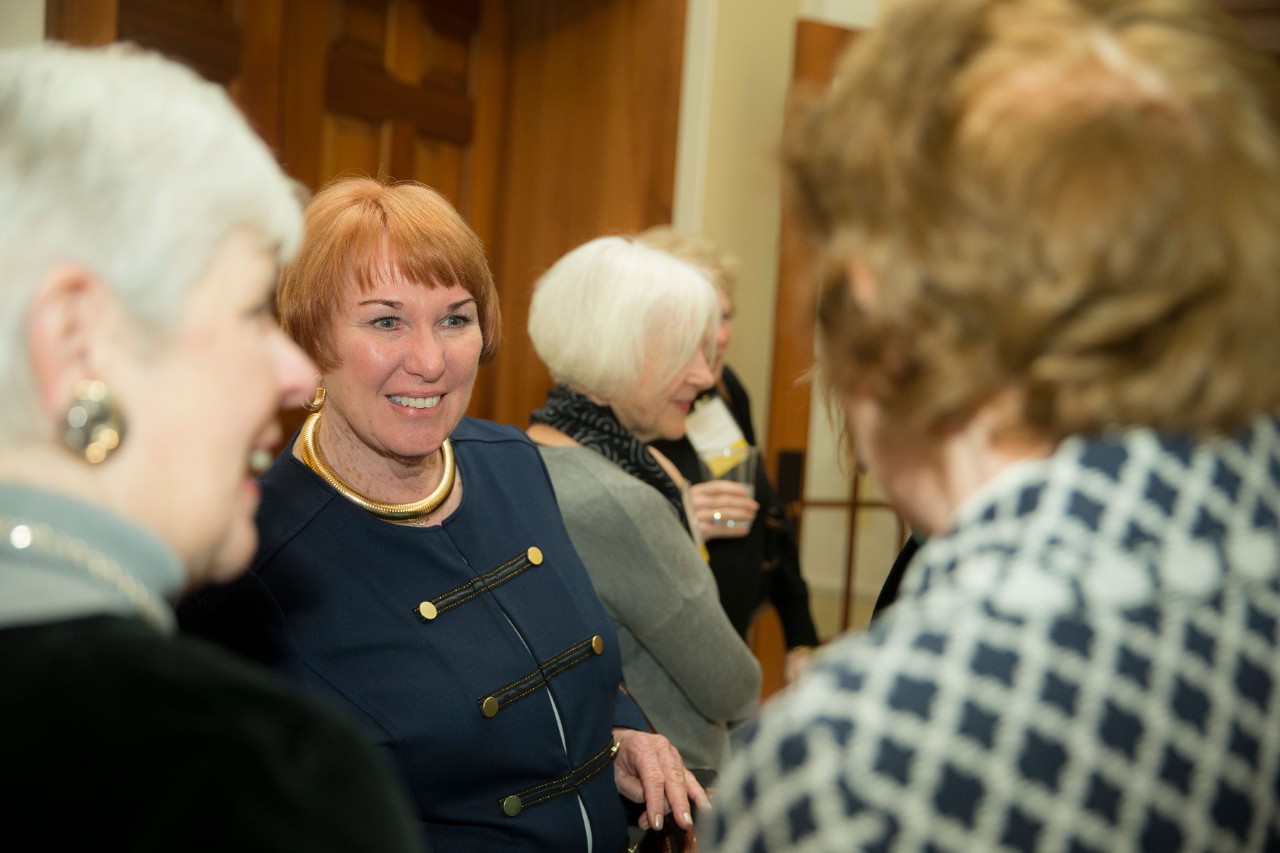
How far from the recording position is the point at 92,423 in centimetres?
76

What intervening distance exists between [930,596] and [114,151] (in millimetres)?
651

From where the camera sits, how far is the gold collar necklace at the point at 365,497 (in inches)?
69.7

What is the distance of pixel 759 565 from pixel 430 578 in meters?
1.42

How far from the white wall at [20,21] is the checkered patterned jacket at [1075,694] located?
6.92ft

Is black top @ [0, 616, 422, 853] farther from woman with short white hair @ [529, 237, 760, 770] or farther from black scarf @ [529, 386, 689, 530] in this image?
black scarf @ [529, 386, 689, 530]

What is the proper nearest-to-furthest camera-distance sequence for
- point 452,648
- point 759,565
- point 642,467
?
point 452,648 → point 642,467 → point 759,565

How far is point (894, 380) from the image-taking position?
82 centimetres

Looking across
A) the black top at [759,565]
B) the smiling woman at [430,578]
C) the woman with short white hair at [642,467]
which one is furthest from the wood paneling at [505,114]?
the smiling woman at [430,578]

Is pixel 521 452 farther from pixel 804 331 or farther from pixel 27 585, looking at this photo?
pixel 27 585

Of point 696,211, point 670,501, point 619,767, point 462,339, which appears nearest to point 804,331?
point 462,339

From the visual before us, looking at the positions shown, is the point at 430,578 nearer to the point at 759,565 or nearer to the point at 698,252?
the point at 759,565

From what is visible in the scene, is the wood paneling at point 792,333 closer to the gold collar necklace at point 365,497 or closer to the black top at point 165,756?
the gold collar necklace at point 365,497

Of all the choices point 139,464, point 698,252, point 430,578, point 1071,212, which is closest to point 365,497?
point 430,578

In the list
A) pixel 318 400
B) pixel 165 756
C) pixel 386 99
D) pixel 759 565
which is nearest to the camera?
pixel 165 756
